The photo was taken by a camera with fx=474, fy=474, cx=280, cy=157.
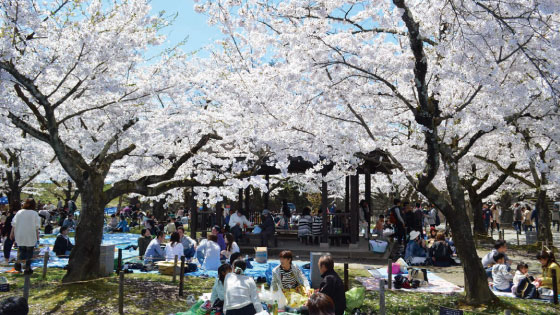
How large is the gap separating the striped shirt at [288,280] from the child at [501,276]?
5.25m

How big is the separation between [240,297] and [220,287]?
83cm

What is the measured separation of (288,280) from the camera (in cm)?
804

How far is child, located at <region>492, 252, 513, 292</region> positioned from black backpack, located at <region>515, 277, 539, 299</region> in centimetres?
50

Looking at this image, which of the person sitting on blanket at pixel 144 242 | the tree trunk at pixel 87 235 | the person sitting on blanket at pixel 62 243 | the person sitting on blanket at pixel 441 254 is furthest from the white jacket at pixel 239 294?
the person sitting on blanket at pixel 441 254

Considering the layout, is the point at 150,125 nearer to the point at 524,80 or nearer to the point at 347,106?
the point at 347,106

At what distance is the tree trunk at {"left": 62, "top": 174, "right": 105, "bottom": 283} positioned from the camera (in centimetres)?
1021

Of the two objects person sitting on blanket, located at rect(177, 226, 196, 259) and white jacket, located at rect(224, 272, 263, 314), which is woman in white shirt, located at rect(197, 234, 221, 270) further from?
white jacket, located at rect(224, 272, 263, 314)

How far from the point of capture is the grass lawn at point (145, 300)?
8.58 meters

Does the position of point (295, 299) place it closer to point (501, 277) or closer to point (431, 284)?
point (431, 284)

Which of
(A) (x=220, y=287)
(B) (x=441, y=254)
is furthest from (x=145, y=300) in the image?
(B) (x=441, y=254)

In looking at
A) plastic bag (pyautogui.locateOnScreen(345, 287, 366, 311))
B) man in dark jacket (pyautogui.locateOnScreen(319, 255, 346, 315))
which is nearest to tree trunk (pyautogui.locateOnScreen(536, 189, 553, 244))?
plastic bag (pyautogui.locateOnScreen(345, 287, 366, 311))

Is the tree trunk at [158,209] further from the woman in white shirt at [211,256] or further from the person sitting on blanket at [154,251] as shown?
the woman in white shirt at [211,256]

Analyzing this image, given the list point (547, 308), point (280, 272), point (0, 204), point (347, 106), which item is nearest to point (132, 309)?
point (280, 272)

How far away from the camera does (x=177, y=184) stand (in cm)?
1120
